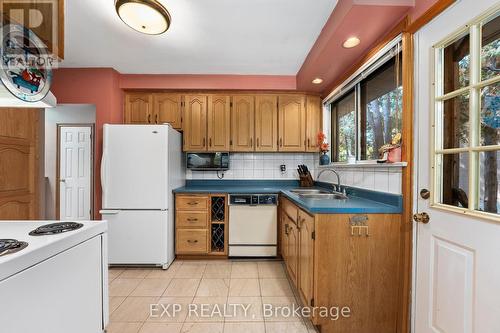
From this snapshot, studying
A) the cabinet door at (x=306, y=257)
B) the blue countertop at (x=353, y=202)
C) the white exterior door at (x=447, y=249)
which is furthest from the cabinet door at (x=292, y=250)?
the white exterior door at (x=447, y=249)

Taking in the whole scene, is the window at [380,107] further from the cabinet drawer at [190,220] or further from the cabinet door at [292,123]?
the cabinet drawer at [190,220]

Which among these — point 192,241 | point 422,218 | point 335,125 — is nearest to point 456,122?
point 422,218

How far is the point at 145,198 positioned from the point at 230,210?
99 centimetres

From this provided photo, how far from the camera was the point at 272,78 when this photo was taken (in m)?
3.01

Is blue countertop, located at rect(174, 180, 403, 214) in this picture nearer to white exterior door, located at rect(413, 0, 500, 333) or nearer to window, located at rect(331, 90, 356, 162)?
white exterior door, located at rect(413, 0, 500, 333)

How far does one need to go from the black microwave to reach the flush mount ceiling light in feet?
5.49

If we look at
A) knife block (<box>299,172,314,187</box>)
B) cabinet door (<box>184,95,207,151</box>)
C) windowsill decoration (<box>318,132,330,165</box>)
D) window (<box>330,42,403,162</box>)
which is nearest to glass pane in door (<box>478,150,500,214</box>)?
window (<box>330,42,403,162</box>)

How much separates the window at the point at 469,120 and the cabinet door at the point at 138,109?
118 inches

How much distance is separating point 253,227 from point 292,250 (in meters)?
0.80

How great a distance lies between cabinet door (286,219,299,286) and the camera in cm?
197

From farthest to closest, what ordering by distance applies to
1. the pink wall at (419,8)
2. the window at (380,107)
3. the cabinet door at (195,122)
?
the cabinet door at (195,122), the window at (380,107), the pink wall at (419,8)

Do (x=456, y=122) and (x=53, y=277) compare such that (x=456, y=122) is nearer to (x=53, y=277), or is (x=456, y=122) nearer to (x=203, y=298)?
(x=53, y=277)

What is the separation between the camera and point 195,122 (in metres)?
3.09

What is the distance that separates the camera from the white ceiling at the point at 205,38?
1.75 meters
